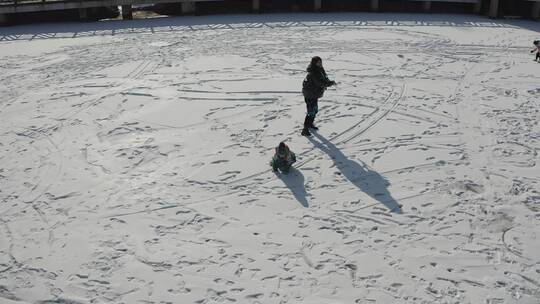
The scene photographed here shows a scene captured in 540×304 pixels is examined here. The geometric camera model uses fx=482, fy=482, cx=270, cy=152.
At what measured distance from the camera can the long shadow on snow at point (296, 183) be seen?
670 centimetres

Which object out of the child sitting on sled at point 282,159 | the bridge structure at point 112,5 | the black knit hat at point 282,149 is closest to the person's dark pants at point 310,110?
the child sitting on sled at point 282,159

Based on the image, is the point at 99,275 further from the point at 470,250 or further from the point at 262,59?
the point at 262,59

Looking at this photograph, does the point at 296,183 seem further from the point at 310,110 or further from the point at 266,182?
the point at 310,110

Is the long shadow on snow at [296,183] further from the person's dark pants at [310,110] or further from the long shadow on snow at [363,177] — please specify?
the person's dark pants at [310,110]

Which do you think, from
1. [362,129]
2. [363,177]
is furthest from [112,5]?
[363,177]

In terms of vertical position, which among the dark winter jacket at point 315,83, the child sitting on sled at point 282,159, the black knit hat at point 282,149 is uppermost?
the dark winter jacket at point 315,83

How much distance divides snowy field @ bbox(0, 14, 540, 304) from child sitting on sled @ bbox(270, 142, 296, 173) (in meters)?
0.16

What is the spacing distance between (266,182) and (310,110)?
2042 mm

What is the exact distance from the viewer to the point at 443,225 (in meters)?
6.00

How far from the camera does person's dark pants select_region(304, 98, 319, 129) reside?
852 cm

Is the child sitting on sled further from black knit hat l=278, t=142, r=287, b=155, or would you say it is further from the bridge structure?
the bridge structure

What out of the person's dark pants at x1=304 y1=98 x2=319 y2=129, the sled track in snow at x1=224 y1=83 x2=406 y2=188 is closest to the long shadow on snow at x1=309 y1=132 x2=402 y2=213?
the sled track in snow at x1=224 y1=83 x2=406 y2=188

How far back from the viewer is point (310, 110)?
8.60 m

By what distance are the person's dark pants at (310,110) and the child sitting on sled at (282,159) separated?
4.83 ft
